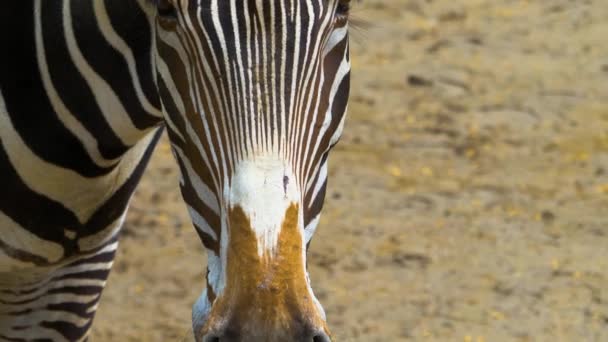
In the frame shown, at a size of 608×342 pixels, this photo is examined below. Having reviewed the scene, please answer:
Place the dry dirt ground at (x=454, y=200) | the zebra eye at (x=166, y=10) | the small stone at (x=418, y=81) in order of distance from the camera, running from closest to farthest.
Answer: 1. the zebra eye at (x=166, y=10)
2. the dry dirt ground at (x=454, y=200)
3. the small stone at (x=418, y=81)

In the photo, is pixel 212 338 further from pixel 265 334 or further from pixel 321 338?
pixel 321 338

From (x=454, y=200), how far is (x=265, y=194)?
13.7ft

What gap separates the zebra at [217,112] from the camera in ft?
8.22

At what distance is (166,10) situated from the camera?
2.64 meters

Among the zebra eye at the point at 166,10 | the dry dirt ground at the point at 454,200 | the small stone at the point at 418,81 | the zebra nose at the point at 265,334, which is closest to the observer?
the zebra nose at the point at 265,334

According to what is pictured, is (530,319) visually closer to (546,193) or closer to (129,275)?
(546,193)

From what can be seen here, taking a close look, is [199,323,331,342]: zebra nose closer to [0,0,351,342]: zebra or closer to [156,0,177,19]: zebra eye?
[0,0,351,342]: zebra

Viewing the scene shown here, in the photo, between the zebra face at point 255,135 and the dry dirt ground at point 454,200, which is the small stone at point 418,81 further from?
the zebra face at point 255,135

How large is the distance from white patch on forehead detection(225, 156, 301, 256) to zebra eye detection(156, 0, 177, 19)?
35 cm

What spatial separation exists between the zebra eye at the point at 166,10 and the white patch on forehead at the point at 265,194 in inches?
14.0

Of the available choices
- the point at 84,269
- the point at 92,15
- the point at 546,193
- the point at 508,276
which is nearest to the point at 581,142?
the point at 546,193

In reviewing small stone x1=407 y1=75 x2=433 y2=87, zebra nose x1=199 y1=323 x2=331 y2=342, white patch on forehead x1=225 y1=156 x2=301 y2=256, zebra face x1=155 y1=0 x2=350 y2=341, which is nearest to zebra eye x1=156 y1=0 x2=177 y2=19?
zebra face x1=155 y1=0 x2=350 y2=341

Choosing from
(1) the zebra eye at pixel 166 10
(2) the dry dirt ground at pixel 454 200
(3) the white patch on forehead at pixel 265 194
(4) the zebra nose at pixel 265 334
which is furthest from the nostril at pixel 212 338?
(2) the dry dirt ground at pixel 454 200

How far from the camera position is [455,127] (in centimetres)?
727
